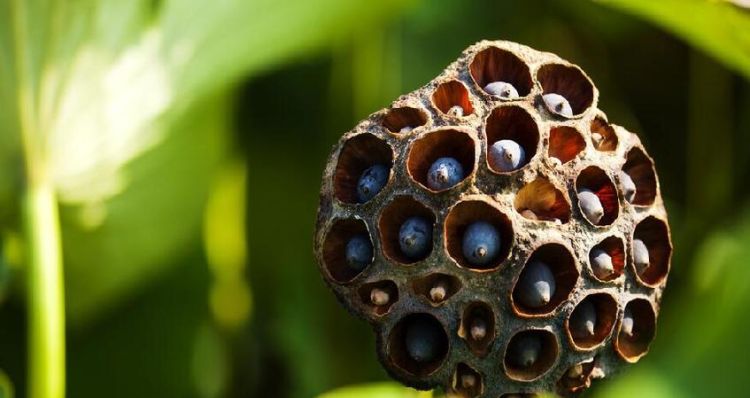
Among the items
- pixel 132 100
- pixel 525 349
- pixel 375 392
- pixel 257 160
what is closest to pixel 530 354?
pixel 525 349

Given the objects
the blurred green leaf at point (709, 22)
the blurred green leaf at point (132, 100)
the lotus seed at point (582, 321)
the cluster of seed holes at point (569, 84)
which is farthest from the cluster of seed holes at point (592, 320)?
the blurred green leaf at point (132, 100)

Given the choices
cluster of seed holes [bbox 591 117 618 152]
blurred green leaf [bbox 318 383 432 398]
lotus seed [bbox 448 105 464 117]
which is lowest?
blurred green leaf [bbox 318 383 432 398]

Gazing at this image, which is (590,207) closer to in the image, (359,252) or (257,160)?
(359,252)

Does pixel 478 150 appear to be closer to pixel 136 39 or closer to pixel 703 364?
pixel 136 39

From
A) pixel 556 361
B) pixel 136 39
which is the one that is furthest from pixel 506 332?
pixel 136 39

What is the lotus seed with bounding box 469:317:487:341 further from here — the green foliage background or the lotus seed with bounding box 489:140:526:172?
the green foliage background

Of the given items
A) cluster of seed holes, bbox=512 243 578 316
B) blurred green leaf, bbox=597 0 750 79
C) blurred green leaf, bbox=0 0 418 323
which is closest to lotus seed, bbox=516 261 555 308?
cluster of seed holes, bbox=512 243 578 316

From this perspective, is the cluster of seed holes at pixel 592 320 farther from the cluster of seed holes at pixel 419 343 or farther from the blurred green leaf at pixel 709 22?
the blurred green leaf at pixel 709 22
